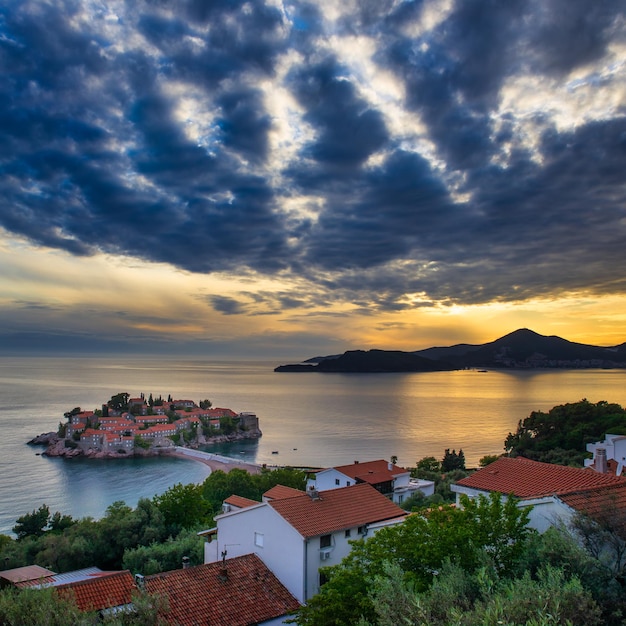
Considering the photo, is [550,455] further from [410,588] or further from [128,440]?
[128,440]

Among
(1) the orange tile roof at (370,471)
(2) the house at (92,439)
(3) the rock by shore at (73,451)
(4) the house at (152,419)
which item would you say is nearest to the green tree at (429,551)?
(1) the orange tile roof at (370,471)

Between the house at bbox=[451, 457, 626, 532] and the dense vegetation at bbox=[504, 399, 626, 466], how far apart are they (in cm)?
3341

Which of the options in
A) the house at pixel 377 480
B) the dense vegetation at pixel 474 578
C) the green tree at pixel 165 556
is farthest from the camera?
the house at pixel 377 480

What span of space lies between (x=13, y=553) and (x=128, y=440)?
51160 millimetres

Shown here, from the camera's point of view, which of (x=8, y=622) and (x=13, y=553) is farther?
(x=13, y=553)

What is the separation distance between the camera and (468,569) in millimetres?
8484

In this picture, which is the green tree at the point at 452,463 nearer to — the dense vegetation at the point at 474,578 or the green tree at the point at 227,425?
the dense vegetation at the point at 474,578

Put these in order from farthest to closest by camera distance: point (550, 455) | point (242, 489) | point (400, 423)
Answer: point (400, 423) < point (550, 455) < point (242, 489)

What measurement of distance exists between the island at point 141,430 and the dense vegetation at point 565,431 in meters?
44.1

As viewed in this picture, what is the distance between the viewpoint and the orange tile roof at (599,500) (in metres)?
8.78

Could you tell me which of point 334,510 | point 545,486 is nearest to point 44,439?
point 334,510

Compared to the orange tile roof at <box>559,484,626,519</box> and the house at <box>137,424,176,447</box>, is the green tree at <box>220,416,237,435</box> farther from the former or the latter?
the orange tile roof at <box>559,484,626,519</box>

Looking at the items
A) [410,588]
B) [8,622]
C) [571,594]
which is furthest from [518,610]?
[8,622]

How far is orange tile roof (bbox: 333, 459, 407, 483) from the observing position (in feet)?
121
